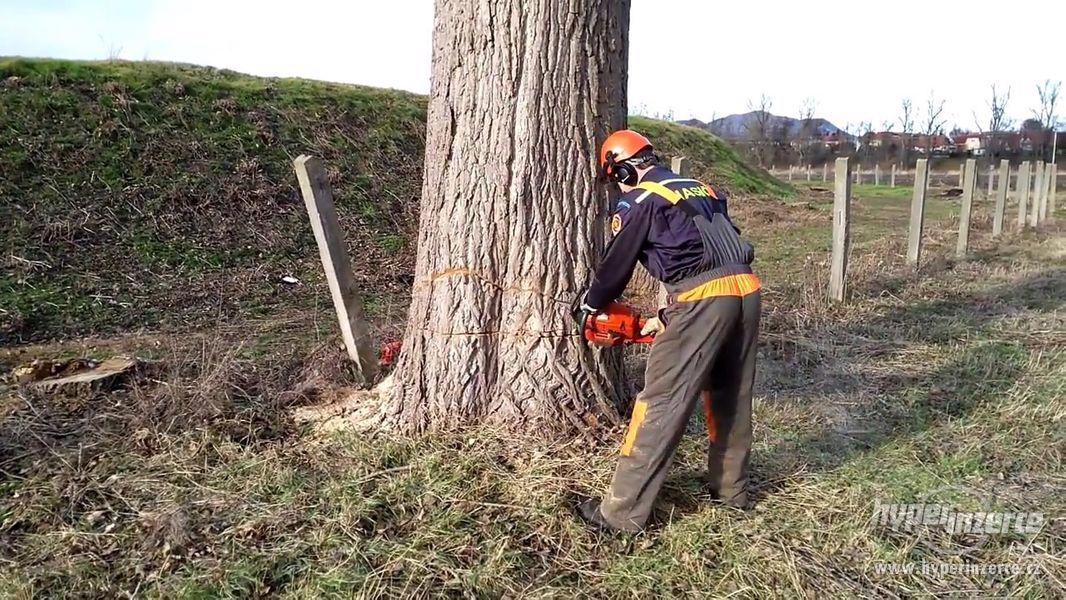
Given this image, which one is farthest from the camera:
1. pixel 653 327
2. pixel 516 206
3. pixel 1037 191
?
pixel 1037 191

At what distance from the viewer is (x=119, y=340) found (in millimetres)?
6316

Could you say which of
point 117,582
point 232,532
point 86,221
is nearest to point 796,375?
point 232,532

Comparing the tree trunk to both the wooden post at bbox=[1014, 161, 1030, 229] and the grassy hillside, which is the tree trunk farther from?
the wooden post at bbox=[1014, 161, 1030, 229]

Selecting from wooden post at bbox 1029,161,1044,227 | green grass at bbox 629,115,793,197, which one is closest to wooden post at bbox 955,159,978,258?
wooden post at bbox 1029,161,1044,227

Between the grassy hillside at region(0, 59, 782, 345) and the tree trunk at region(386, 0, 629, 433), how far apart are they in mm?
3961

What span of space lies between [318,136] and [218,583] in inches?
435

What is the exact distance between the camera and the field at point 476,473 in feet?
9.59

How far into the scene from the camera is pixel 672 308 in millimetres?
3193

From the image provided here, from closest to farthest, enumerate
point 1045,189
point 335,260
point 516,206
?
point 516,206, point 335,260, point 1045,189

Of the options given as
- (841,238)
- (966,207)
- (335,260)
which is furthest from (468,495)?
(966,207)

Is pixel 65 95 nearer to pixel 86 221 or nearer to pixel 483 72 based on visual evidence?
pixel 86 221

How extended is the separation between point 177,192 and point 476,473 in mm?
8224

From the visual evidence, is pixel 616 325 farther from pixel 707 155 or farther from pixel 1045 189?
pixel 707 155

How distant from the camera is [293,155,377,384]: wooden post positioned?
4293mm
